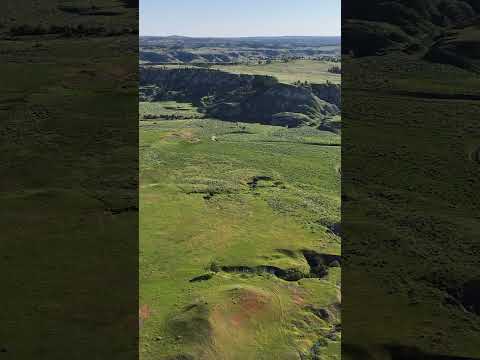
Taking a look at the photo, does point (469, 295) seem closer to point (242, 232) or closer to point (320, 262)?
point (320, 262)

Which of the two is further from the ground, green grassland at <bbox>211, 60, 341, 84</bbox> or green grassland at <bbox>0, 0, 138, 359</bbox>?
green grassland at <bbox>211, 60, 341, 84</bbox>

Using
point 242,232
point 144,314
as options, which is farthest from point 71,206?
point 242,232

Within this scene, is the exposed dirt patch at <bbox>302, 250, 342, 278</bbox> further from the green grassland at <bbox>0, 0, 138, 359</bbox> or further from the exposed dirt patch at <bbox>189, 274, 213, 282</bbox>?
the green grassland at <bbox>0, 0, 138, 359</bbox>

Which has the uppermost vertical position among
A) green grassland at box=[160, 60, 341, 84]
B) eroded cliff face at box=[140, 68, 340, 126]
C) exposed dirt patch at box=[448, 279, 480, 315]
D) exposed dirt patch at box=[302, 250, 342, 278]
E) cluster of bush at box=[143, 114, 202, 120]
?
green grassland at box=[160, 60, 341, 84]

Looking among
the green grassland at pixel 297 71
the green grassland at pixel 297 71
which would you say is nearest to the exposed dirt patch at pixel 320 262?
the green grassland at pixel 297 71

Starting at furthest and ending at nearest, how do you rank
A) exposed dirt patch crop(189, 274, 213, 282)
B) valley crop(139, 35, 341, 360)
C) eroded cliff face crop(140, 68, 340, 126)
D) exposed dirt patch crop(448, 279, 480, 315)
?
eroded cliff face crop(140, 68, 340, 126) < exposed dirt patch crop(189, 274, 213, 282) < valley crop(139, 35, 341, 360) < exposed dirt patch crop(448, 279, 480, 315)

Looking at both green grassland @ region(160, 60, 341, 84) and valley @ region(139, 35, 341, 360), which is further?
green grassland @ region(160, 60, 341, 84)

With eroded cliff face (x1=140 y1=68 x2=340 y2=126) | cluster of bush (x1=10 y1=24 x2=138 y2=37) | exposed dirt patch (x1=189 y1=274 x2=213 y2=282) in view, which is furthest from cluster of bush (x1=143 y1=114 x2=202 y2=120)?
cluster of bush (x1=10 y1=24 x2=138 y2=37)
